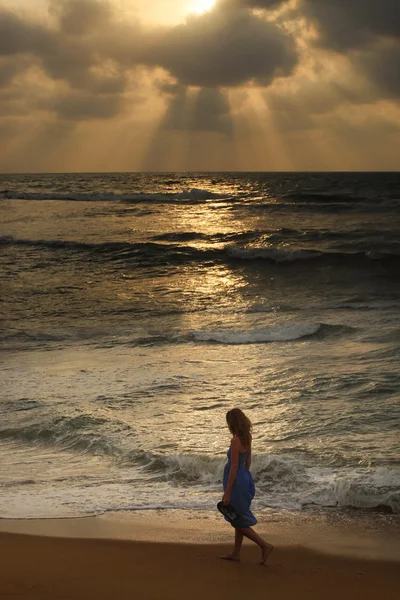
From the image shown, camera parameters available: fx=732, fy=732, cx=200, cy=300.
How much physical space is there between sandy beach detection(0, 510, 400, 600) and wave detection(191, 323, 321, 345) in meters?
9.16

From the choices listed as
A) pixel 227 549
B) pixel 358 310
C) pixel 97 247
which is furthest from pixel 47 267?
pixel 227 549

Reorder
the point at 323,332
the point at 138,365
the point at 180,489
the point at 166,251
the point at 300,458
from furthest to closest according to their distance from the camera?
1. the point at 166,251
2. the point at 323,332
3. the point at 138,365
4. the point at 300,458
5. the point at 180,489

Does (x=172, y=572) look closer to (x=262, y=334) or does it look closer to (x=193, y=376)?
(x=193, y=376)

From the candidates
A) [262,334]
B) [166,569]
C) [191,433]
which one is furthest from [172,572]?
[262,334]

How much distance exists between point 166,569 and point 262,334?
1086cm

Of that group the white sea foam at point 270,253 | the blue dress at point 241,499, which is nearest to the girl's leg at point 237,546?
the blue dress at point 241,499

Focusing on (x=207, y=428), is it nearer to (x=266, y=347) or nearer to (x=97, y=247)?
(x=266, y=347)

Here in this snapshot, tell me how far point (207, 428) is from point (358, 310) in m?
10.7

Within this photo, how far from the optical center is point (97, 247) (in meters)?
35.3

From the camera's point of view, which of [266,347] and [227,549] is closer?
[227,549]

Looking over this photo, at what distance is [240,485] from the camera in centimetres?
601

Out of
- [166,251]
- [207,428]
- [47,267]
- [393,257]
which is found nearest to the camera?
[207,428]

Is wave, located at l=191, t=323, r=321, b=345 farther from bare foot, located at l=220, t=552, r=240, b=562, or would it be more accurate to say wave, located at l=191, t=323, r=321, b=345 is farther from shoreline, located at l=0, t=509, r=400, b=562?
bare foot, located at l=220, t=552, r=240, b=562

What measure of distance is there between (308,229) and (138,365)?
95.4ft
